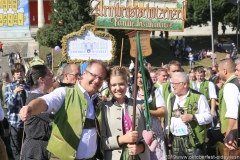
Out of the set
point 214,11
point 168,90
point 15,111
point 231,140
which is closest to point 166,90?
point 168,90

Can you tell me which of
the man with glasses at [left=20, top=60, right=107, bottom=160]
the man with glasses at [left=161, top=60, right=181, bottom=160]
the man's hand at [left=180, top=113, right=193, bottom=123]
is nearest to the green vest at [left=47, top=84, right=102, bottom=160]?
the man with glasses at [left=20, top=60, right=107, bottom=160]

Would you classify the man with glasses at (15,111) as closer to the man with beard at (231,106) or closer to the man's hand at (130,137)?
the man with beard at (231,106)

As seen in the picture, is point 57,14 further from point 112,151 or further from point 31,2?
point 112,151

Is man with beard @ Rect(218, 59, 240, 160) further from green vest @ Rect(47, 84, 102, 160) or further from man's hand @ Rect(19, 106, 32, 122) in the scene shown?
man's hand @ Rect(19, 106, 32, 122)

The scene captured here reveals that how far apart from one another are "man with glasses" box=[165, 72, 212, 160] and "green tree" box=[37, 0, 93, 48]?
1217 inches

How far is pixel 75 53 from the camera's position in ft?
38.2

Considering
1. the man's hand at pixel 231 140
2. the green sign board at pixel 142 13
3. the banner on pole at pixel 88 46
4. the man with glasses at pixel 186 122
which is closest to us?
the green sign board at pixel 142 13

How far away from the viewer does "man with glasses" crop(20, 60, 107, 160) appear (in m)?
4.16

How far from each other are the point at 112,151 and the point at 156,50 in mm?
40822

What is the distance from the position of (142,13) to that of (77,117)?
3.77ft

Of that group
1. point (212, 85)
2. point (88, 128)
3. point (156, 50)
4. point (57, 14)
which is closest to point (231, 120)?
point (88, 128)

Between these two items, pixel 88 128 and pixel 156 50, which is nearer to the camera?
pixel 88 128

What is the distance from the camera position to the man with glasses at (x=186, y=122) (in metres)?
6.16

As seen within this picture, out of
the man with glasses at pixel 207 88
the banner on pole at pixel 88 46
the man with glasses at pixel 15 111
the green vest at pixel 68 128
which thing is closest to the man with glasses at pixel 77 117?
the green vest at pixel 68 128
